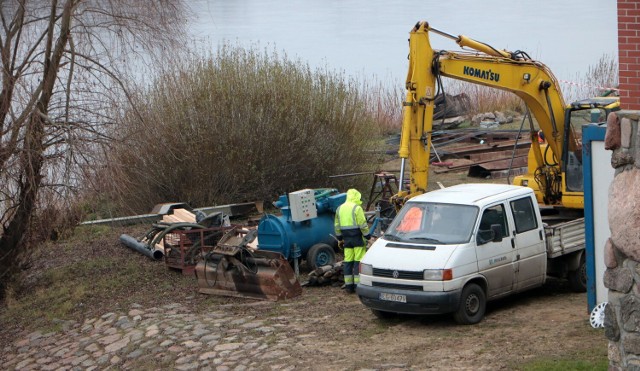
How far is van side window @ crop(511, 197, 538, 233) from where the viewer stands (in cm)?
1406

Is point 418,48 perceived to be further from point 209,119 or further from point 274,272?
point 209,119

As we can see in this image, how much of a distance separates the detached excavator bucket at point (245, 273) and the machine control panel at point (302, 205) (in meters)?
0.92

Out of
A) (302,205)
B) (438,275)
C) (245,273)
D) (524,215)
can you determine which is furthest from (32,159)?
(524,215)

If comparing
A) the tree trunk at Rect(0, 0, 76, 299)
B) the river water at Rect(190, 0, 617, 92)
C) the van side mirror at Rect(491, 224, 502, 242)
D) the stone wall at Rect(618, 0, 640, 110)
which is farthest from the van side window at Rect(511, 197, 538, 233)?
the river water at Rect(190, 0, 617, 92)

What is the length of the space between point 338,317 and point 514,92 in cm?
564

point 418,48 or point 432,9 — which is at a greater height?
point 432,9

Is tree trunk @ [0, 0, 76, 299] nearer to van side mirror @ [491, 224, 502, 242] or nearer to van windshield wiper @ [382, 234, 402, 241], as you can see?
van windshield wiper @ [382, 234, 402, 241]

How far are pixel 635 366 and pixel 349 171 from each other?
1767 cm

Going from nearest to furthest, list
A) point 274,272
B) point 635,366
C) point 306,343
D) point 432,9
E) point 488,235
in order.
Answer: point 635,366, point 306,343, point 488,235, point 274,272, point 432,9

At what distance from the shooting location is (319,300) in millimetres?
15055

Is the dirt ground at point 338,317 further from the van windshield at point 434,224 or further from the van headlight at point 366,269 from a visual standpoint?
the van windshield at point 434,224

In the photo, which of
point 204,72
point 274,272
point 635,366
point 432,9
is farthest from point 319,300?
point 432,9

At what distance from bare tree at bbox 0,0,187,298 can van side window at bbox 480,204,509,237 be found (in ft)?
20.9

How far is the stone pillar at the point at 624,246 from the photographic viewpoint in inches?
289
